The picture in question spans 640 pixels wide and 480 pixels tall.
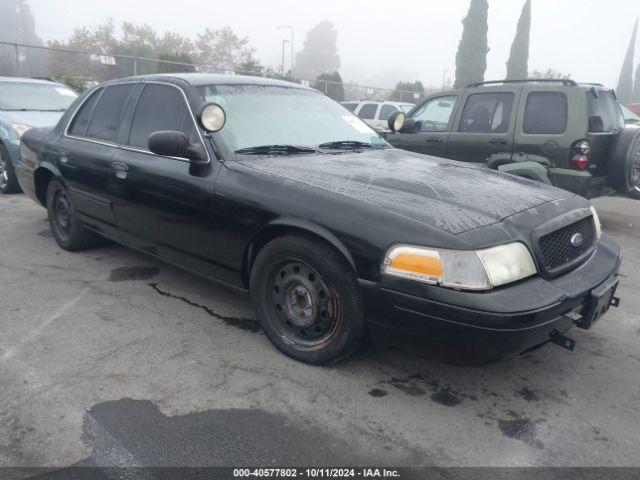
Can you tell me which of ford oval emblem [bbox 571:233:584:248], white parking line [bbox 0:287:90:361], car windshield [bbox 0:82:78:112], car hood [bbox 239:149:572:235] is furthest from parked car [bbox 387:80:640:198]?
car windshield [bbox 0:82:78:112]

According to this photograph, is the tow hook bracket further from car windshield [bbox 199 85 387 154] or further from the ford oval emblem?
car windshield [bbox 199 85 387 154]

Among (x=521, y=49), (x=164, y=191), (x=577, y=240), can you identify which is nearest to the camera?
(x=577, y=240)

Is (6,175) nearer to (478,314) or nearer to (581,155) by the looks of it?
(478,314)

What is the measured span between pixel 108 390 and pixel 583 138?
524cm

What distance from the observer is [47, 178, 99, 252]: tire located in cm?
459

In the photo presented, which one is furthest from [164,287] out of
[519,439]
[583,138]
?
[583,138]

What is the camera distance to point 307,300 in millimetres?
2797

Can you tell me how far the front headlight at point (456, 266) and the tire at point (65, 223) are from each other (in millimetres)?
3339

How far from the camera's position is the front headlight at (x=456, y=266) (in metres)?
2.25

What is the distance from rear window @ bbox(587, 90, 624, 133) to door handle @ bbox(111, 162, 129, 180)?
4.76m

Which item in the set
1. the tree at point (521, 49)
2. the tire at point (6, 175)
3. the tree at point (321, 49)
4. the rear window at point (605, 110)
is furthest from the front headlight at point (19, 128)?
the tree at point (321, 49)

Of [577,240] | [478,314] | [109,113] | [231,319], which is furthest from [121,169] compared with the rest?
[577,240]

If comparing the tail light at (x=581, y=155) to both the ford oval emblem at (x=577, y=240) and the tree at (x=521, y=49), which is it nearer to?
the ford oval emblem at (x=577, y=240)

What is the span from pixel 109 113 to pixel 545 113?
463 cm
